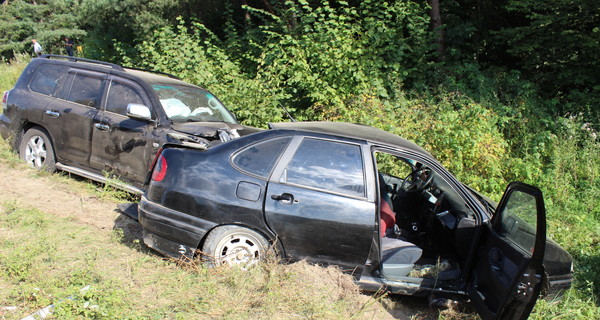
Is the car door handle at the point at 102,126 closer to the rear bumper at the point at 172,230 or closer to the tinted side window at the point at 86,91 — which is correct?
the tinted side window at the point at 86,91

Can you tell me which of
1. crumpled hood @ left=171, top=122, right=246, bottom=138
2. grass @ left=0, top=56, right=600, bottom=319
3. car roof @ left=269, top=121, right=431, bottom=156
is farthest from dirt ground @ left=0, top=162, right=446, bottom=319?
car roof @ left=269, top=121, right=431, bottom=156

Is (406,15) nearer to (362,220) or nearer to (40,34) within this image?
(362,220)

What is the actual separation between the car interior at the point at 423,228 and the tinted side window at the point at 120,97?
3779mm

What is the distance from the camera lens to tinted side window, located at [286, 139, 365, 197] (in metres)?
4.15

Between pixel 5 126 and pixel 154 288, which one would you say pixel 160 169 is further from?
pixel 5 126

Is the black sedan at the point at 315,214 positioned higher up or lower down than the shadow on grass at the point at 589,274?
higher up

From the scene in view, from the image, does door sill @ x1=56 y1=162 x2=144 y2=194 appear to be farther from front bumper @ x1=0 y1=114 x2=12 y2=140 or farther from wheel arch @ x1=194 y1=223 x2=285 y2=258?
wheel arch @ x1=194 y1=223 x2=285 y2=258

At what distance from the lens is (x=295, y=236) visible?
4098mm

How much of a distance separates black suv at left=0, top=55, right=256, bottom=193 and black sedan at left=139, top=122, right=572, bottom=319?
4.62 feet

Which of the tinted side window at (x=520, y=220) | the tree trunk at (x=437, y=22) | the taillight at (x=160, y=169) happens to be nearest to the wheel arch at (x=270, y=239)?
the taillight at (x=160, y=169)

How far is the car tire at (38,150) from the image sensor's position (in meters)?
6.89

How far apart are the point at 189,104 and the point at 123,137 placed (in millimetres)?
1093

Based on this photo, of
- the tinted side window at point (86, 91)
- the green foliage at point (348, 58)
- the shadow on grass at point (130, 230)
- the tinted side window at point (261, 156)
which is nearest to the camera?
the tinted side window at point (261, 156)

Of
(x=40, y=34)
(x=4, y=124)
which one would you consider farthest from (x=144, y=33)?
(x=40, y=34)
